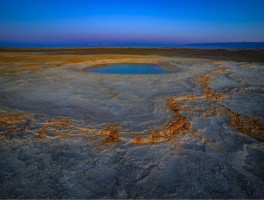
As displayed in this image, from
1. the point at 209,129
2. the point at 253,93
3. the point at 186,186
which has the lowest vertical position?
the point at 186,186

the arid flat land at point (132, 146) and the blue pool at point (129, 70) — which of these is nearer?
the arid flat land at point (132, 146)

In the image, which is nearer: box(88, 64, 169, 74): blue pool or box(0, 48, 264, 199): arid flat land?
box(0, 48, 264, 199): arid flat land

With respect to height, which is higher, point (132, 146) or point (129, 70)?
point (129, 70)

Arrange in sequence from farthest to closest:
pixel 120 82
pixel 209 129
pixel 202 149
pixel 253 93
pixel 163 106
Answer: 1. pixel 120 82
2. pixel 253 93
3. pixel 163 106
4. pixel 209 129
5. pixel 202 149

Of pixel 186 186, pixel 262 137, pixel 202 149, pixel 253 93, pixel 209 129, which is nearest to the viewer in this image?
pixel 186 186

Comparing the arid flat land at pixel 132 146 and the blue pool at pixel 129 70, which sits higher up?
the blue pool at pixel 129 70

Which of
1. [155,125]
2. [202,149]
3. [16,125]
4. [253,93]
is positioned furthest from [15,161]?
[253,93]

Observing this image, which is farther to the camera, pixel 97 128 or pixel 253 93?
pixel 253 93

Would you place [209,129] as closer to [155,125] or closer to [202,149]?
[202,149]

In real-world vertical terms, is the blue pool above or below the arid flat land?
above

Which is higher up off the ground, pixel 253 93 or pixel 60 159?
pixel 253 93

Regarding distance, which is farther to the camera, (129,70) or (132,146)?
(129,70)
